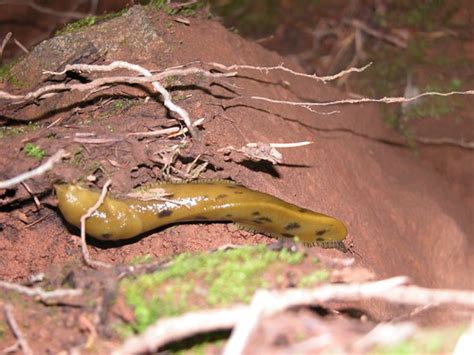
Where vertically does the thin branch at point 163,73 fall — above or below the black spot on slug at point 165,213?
above

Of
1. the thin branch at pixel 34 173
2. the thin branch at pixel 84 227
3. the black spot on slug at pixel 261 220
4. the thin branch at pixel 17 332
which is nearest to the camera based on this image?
the thin branch at pixel 17 332

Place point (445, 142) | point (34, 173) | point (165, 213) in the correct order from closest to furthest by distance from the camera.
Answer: point (34, 173)
point (165, 213)
point (445, 142)

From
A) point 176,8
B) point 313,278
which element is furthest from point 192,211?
point 176,8

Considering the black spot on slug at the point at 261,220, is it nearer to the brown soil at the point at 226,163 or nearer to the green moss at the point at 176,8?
the brown soil at the point at 226,163

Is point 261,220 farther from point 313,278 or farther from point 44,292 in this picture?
point 44,292

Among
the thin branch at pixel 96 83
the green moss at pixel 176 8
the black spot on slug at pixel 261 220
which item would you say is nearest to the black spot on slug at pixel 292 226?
the black spot on slug at pixel 261 220

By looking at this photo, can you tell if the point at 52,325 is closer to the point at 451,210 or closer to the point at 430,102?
the point at 451,210

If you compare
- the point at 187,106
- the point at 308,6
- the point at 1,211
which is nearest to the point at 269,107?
the point at 187,106
